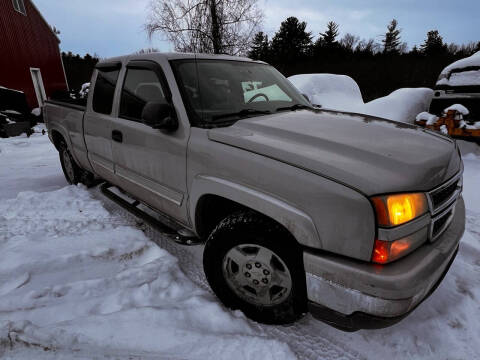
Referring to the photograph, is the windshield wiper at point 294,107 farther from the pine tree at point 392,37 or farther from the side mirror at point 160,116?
the pine tree at point 392,37

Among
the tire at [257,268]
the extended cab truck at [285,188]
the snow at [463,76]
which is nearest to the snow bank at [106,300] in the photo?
the tire at [257,268]

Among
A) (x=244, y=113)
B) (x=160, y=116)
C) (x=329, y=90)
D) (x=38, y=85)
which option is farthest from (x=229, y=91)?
(x=38, y=85)

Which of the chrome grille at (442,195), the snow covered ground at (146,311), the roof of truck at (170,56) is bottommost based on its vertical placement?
the snow covered ground at (146,311)

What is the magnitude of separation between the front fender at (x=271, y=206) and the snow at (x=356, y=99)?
554 cm

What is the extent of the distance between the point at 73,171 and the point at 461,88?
7.15 m

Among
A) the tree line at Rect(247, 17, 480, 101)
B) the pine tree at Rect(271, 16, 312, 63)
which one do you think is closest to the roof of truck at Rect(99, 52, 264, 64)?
the tree line at Rect(247, 17, 480, 101)

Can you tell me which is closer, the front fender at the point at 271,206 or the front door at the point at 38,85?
the front fender at the point at 271,206

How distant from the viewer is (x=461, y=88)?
229 inches

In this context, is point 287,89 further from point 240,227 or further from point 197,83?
point 240,227

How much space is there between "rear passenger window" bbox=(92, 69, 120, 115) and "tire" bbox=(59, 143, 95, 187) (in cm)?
132

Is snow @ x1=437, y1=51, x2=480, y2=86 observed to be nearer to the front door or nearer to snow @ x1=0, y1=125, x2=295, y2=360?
snow @ x1=0, y1=125, x2=295, y2=360

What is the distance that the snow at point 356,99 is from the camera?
6.65 meters

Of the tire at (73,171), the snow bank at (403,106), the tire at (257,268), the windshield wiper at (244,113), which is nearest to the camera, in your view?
the tire at (257,268)

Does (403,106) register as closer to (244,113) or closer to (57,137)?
(244,113)
